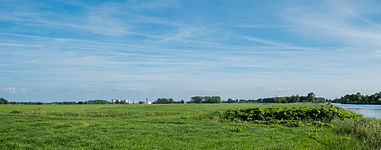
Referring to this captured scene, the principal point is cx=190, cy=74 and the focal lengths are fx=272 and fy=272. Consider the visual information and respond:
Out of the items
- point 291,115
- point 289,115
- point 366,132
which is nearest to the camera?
point 366,132

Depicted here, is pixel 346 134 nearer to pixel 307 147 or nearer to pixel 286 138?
pixel 286 138

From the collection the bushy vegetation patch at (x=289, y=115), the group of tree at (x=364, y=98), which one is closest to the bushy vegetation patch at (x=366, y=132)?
the bushy vegetation patch at (x=289, y=115)

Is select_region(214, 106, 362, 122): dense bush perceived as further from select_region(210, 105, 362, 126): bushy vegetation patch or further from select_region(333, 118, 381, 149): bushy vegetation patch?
select_region(333, 118, 381, 149): bushy vegetation patch

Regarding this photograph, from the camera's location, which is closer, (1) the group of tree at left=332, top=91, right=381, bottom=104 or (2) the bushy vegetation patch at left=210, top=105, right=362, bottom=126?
(2) the bushy vegetation patch at left=210, top=105, right=362, bottom=126

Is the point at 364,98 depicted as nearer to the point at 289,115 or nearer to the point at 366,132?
the point at 289,115

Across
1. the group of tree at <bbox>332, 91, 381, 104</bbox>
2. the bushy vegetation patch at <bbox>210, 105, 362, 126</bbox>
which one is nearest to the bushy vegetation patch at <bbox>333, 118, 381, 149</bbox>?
the bushy vegetation patch at <bbox>210, 105, 362, 126</bbox>

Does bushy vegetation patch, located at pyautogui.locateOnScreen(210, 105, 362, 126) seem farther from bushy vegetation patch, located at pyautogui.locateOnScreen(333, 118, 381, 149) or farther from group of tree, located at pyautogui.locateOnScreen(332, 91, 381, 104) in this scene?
group of tree, located at pyautogui.locateOnScreen(332, 91, 381, 104)

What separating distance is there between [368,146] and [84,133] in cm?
1658

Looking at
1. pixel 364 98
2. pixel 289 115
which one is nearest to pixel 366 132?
pixel 289 115

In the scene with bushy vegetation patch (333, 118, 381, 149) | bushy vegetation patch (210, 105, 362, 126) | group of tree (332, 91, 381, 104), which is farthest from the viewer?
group of tree (332, 91, 381, 104)

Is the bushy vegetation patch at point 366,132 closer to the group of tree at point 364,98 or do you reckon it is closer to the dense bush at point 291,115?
the dense bush at point 291,115

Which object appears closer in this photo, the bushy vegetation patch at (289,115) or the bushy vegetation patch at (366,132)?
the bushy vegetation patch at (366,132)

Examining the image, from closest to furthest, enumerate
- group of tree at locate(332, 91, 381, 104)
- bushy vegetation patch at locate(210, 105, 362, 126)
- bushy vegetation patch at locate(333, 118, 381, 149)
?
bushy vegetation patch at locate(333, 118, 381, 149) → bushy vegetation patch at locate(210, 105, 362, 126) → group of tree at locate(332, 91, 381, 104)

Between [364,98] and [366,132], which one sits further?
[364,98]
